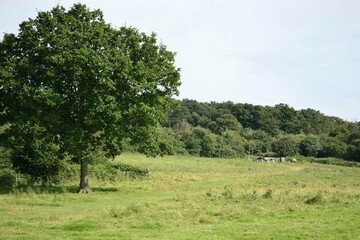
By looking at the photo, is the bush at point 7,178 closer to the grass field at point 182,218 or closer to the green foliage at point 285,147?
the grass field at point 182,218

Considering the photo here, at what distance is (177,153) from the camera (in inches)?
4857

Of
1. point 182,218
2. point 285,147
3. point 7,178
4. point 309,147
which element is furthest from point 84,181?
point 309,147

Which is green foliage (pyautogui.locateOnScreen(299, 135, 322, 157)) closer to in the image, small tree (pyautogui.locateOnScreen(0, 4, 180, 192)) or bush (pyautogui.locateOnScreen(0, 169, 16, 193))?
small tree (pyautogui.locateOnScreen(0, 4, 180, 192))

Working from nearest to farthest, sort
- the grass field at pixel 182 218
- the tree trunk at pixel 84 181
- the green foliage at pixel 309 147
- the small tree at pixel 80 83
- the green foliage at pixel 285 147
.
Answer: the grass field at pixel 182 218 → the small tree at pixel 80 83 → the tree trunk at pixel 84 181 → the green foliage at pixel 309 147 → the green foliage at pixel 285 147

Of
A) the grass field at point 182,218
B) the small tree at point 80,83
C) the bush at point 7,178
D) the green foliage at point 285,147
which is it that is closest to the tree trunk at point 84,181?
the small tree at point 80,83

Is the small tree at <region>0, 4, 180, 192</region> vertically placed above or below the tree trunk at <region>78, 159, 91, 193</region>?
above

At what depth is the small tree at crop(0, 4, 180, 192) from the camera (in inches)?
1309

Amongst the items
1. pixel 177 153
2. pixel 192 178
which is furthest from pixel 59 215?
pixel 177 153

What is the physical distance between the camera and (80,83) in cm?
3441

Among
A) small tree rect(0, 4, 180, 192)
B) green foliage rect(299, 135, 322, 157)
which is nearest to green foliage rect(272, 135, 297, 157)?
green foliage rect(299, 135, 322, 157)

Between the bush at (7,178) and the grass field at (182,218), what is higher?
the bush at (7,178)

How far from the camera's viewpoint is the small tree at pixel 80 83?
33.2m

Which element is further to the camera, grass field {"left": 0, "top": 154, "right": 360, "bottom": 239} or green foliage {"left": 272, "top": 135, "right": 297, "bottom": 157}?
green foliage {"left": 272, "top": 135, "right": 297, "bottom": 157}

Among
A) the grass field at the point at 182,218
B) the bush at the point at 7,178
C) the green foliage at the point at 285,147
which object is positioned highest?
the green foliage at the point at 285,147
